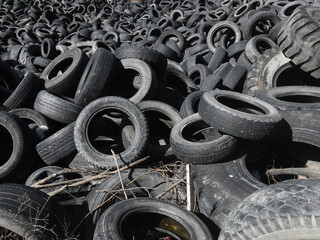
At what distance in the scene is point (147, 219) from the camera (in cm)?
284

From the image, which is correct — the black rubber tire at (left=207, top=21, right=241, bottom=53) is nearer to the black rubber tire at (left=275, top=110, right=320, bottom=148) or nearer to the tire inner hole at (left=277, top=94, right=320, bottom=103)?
the tire inner hole at (left=277, top=94, right=320, bottom=103)

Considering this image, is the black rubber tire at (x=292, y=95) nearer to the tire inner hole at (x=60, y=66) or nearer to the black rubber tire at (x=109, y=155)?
the black rubber tire at (x=109, y=155)

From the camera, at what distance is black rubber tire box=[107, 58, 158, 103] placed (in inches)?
186

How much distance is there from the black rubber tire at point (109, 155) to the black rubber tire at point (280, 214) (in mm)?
2013

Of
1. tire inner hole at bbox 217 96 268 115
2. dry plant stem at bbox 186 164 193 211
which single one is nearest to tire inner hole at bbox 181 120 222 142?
tire inner hole at bbox 217 96 268 115

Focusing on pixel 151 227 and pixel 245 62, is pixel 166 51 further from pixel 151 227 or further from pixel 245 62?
pixel 151 227

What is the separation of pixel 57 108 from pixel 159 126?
165 cm

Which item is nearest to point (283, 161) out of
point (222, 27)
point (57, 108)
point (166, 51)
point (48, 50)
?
point (57, 108)

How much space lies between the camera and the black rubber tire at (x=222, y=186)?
2.88 m

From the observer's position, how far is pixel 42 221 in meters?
2.55

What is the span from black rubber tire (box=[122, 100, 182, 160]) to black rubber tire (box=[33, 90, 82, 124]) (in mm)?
887

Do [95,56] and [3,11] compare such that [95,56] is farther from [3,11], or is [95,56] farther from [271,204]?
[3,11]

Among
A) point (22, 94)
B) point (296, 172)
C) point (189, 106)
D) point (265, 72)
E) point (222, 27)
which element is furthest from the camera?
point (222, 27)

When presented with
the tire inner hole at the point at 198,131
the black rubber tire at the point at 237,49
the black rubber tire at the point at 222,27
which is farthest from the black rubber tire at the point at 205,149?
the black rubber tire at the point at 222,27
